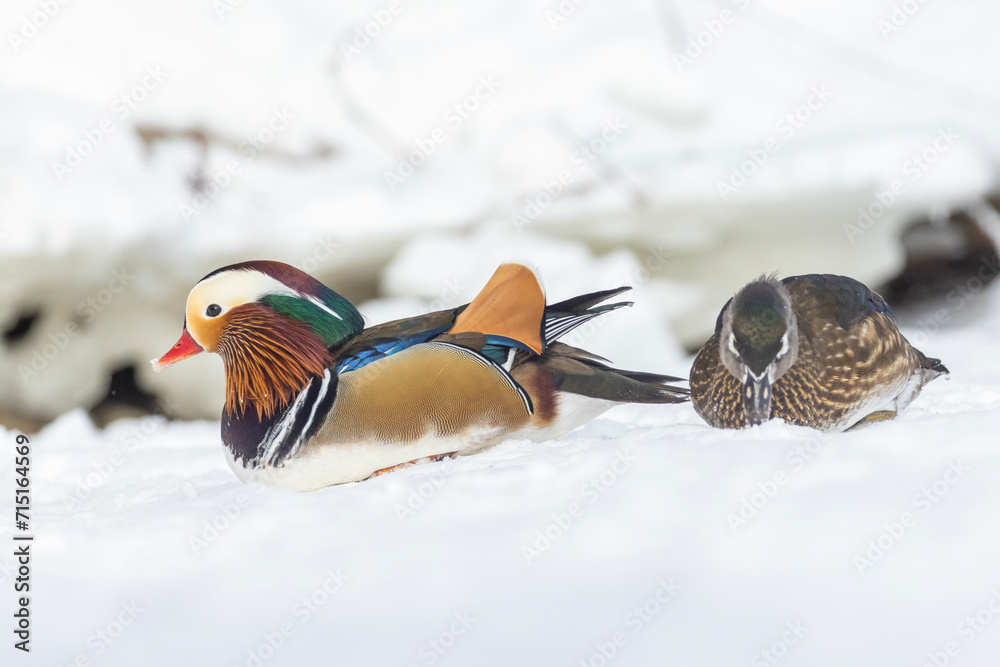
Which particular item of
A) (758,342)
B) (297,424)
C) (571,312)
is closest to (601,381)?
(571,312)

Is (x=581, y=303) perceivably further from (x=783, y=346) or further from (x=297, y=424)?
(x=297, y=424)

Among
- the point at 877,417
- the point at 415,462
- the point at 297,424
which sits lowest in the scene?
the point at 877,417

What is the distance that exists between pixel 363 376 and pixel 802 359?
1.12m

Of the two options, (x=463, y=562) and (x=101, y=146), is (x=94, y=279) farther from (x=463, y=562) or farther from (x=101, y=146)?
(x=463, y=562)

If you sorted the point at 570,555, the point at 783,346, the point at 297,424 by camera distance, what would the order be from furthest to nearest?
the point at 783,346
the point at 297,424
the point at 570,555

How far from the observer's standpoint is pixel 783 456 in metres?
1.70

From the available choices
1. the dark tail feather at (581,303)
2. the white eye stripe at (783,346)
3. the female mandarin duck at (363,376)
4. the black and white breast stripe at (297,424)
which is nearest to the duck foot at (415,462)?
the female mandarin duck at (363,376)

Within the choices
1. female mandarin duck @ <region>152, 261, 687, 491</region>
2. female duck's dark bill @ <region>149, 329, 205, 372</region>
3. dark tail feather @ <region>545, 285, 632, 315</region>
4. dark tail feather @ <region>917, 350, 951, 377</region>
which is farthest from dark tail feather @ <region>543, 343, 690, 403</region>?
female duck's dark bill @ <region>149, 329, 205, 372</region>

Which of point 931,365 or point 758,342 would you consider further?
point 931,365

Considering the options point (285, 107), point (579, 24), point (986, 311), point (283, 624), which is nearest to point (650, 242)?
point (579, 24)

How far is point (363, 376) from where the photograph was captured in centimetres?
209

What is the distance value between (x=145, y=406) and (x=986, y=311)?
360 cm

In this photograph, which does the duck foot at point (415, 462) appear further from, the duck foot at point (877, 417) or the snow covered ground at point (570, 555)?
the duck foot at point (877, 417)

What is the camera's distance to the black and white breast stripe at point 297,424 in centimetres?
206
